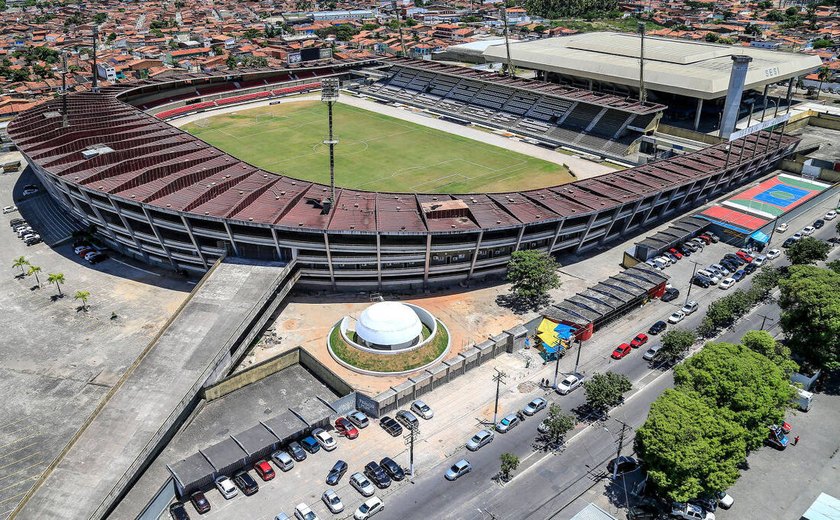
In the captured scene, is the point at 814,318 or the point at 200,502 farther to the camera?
the point at 814,318

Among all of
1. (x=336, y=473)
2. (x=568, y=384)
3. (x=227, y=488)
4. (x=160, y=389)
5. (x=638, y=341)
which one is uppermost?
(x=160, y=389)

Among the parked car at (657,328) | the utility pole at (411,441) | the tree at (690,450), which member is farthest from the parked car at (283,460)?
the parked car at (657,328)

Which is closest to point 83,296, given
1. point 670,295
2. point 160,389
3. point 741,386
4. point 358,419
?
point 160,389

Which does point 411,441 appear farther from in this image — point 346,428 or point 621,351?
point 621,351

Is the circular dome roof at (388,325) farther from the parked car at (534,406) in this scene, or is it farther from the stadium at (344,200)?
the parked car at (534,406)

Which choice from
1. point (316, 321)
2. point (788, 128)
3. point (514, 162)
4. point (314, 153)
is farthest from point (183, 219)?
point (788, 128)

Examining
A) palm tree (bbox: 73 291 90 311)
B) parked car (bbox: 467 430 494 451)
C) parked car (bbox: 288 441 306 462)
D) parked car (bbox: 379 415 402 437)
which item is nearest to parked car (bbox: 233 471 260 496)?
parked car (bbox: 288 441 306 462)

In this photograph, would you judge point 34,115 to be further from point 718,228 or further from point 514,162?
point 718,228

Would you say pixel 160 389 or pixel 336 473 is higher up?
pixel 160 389

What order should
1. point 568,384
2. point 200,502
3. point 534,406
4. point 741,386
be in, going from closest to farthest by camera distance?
point 200,502 < point 741,386 < point 534,406 < point 568,384
